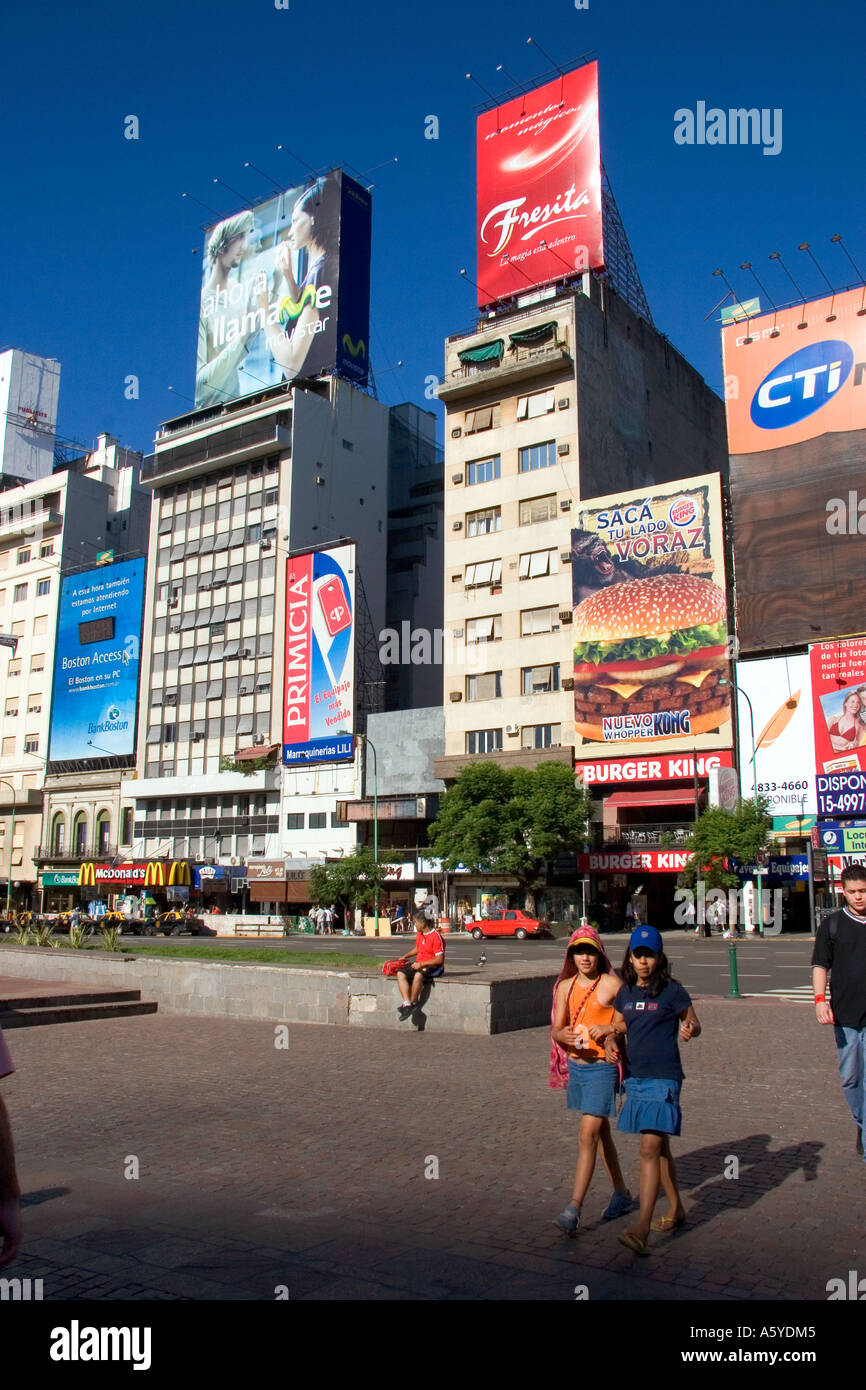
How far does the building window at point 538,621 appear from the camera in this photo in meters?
58.8

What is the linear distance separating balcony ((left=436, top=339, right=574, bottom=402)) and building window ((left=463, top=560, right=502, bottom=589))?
10.8 meters

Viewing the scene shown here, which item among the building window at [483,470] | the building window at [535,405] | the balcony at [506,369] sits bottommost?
the building window at [483,470]

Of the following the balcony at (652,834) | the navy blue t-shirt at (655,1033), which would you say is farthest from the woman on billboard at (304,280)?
the navy blue t-shirt at (655,1033)

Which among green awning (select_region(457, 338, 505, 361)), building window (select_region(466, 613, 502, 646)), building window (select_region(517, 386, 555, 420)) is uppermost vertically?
green awning (select_region(457, 338, 505, 361))

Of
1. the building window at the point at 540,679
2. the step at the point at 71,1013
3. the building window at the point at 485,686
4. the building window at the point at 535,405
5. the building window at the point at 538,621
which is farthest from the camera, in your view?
the building window at the point at 535,405

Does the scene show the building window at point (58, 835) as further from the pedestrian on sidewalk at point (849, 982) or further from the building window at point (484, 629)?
the pedestrian on sidewalk at point (849, 982)

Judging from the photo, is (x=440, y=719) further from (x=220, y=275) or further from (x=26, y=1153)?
(x=26, y=1153)

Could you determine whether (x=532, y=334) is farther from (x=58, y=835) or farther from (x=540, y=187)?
(x=58, y=835)

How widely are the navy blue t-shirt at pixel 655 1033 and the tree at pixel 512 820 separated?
44.7m

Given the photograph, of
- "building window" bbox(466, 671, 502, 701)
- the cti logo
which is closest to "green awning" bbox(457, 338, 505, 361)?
the cti logo

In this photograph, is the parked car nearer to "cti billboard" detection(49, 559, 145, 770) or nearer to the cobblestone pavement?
the cobblestone pavement

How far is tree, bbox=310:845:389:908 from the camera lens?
184 feet

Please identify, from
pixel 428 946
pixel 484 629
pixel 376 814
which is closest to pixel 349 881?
pixel 376 814

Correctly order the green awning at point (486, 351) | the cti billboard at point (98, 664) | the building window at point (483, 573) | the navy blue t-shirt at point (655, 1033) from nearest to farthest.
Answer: the navy blue t-shirt at point (655, 1033) < the building window at point (483, 573) < the green awning at point (486, 351) < the cti billboard at point (98, 664)
